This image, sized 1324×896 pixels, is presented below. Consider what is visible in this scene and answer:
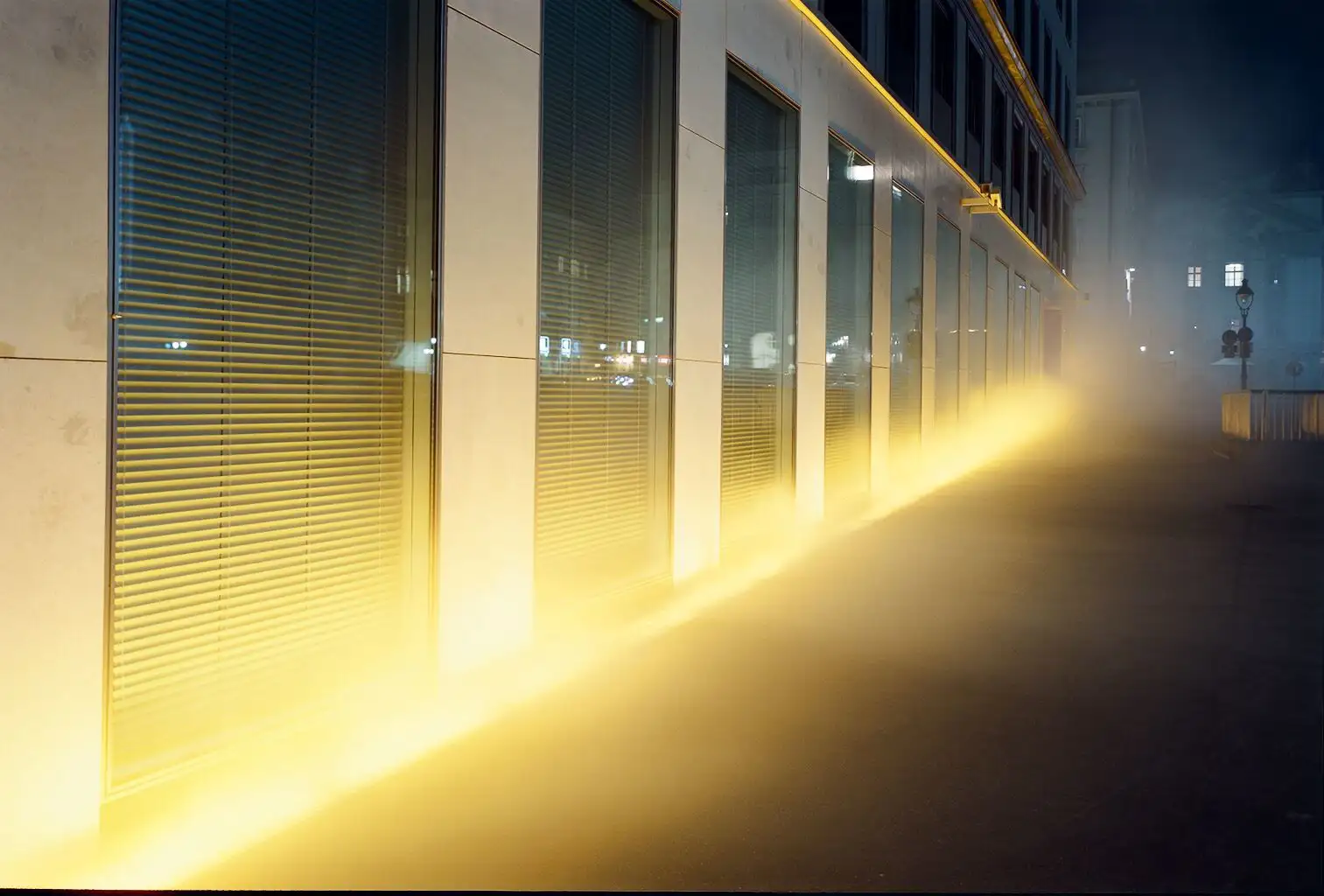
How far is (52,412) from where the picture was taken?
13.3 feet

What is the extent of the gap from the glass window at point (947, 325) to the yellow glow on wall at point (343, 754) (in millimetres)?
12269

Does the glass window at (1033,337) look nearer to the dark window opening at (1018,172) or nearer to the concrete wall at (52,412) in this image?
the dark window opening at (1018,172)

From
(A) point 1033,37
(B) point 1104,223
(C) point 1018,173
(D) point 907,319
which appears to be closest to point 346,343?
(D) point 907,319

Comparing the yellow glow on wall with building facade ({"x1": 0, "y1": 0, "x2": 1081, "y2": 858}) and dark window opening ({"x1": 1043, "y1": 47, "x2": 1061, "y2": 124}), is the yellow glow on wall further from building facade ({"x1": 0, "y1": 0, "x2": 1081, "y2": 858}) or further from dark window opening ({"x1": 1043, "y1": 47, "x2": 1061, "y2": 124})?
dark window opening ({"x1": 1043, "y1": 47, "x2": 1061, "y2": 124})

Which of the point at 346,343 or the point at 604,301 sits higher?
the point at 604,301

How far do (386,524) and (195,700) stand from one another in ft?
4.78

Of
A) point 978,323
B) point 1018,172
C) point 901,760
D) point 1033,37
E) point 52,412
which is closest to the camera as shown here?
point 52,412

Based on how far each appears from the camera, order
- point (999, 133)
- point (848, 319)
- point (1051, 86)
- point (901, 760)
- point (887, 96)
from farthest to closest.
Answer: point (1051, 86), point (999, 133), point (887, 96), point (848, 319), point (901, 760)

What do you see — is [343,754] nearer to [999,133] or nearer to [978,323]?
[978,323]

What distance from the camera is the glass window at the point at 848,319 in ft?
47.5

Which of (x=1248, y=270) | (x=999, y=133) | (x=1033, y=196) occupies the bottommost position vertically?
(x=1033, y=196)

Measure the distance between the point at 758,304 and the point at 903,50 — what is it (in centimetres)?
801

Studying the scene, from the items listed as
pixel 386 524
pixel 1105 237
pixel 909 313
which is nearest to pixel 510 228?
pixel 386 524

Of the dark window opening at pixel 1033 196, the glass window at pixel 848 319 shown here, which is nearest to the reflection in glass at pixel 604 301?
the glass window at pixel 848 319
